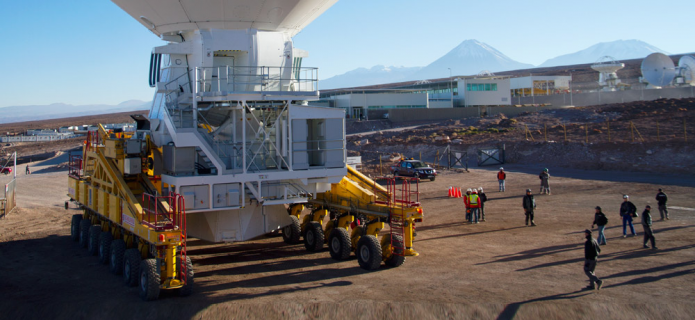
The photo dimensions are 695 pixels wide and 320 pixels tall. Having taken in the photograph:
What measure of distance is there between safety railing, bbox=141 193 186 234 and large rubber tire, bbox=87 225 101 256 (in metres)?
4.13

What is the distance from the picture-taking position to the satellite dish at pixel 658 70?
8075 centimetres

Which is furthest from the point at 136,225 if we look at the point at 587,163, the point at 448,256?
the point at 587,163

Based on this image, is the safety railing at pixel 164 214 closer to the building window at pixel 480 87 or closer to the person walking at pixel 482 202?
the person walking at pixel 482 202

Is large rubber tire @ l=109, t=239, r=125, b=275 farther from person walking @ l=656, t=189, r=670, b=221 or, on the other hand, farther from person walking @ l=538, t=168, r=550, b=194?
person walking @ l=538, t=168, r=550, b=194

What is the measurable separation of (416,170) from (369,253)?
20.6 metres

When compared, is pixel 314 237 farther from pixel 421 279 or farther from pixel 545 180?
pixel 545 180

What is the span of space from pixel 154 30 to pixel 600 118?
49.0 meters

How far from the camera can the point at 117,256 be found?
14.0 metres

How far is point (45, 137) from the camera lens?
307 ft

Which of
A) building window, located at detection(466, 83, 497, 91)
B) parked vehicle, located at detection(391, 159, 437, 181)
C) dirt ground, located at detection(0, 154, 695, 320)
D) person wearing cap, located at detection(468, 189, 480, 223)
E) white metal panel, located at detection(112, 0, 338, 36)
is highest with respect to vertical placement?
building window, located at detection(466, 83, 497, 91)

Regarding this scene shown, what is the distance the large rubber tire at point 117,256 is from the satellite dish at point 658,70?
282ft

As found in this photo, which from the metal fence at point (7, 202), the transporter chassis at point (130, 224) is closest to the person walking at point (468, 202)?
the transporter chassis at point (130, 224)

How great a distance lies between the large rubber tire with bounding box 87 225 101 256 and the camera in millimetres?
16672

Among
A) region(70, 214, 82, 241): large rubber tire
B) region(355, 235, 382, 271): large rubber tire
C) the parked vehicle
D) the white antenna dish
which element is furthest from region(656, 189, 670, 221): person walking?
the white antenna dish
